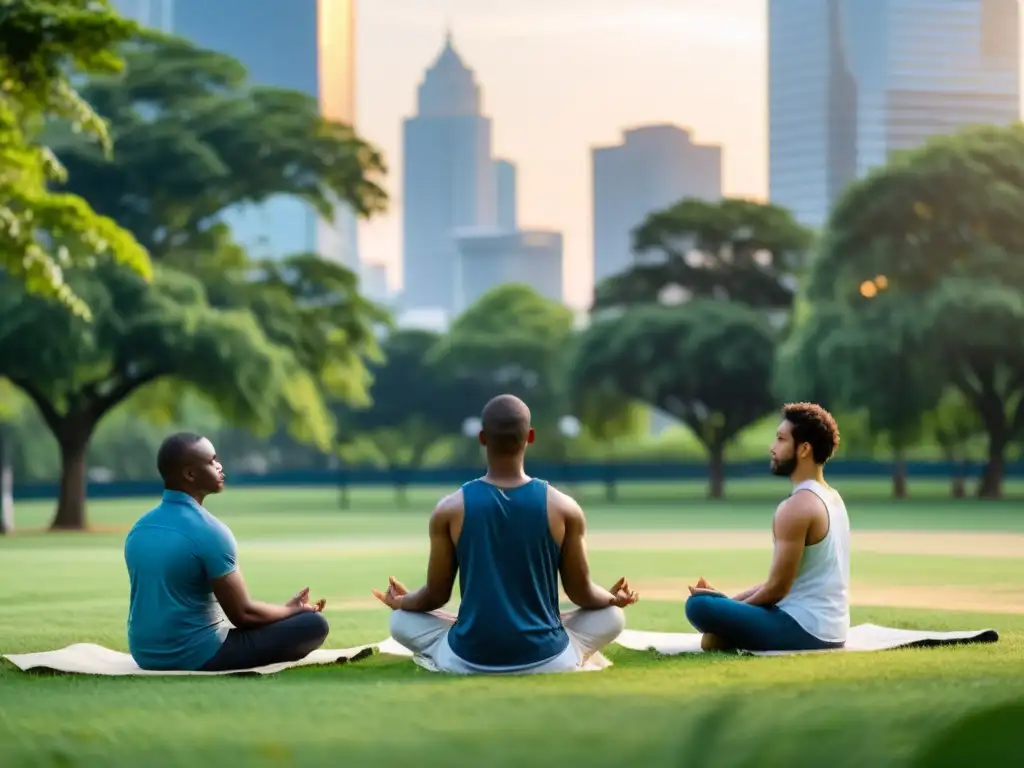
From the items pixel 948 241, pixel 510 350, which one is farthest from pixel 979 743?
pixel 510 350

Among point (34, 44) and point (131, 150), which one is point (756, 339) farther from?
point (34, 44)

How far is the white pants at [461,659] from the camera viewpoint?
358 inches

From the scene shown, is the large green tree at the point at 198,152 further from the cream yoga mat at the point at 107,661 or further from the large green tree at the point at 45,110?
the cream yoga mat at the point at 107,661

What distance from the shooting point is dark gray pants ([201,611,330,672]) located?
9.57 metres

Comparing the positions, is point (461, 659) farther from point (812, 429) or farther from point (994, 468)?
point (994, 468)

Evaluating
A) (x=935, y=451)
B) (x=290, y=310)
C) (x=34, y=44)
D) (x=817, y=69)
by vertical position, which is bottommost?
(x=935, y=451)

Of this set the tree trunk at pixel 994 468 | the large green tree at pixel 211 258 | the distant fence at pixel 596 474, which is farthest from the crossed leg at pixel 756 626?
the distant fence at pixel 596 474

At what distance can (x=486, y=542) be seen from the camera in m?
8.87

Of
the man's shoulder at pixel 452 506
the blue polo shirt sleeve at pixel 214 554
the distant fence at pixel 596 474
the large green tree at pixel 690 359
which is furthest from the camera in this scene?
the distant fence at pixel 596 474

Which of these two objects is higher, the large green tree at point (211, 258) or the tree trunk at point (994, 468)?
the large green tree at point (211, 258)

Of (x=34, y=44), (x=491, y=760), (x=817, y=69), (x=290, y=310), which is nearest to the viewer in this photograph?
(x=491, y=760)

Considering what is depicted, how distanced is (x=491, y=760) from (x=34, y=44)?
1677 centimetres

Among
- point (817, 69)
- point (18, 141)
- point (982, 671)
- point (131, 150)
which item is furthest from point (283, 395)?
point (817, 69)

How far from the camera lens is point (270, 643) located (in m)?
9.70
